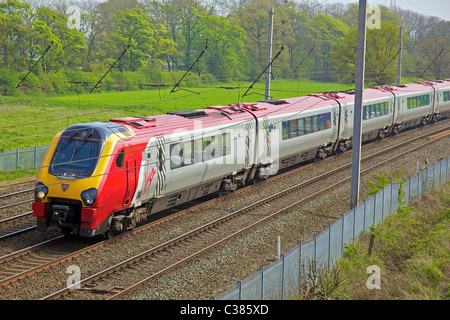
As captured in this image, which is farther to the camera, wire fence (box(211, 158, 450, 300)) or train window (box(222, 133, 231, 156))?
train window (box(222, 133, 231, 156))

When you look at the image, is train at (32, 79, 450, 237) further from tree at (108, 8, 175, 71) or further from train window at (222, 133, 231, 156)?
tree at (108, 8, 175, 71)

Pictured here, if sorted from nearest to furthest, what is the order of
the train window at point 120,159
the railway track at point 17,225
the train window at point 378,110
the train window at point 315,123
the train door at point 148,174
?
the train window at point 120,159 < the train door at point 148,174 < the railway track at point 17,225 < the train window at point 315,123 < the train window at point 378,110

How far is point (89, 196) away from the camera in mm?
14852

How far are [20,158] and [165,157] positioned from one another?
12233 mm

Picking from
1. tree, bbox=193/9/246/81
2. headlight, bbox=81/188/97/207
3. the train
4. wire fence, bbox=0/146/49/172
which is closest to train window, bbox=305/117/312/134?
the train

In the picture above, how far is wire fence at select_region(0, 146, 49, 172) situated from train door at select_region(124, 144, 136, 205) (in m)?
12.1

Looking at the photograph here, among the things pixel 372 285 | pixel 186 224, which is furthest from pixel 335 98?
pixel 372 285

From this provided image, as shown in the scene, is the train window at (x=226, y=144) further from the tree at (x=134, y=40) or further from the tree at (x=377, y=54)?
the tree at (x=377, y=54)

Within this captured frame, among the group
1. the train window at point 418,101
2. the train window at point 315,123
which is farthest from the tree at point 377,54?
the train window at point 315,123

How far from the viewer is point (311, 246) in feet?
43.4

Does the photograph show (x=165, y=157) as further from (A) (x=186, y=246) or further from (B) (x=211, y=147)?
(A) (x=186, y=246)

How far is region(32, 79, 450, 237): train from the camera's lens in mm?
15211

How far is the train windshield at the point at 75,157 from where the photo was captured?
1519 centimetres

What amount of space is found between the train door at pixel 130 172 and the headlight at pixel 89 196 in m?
1.28
